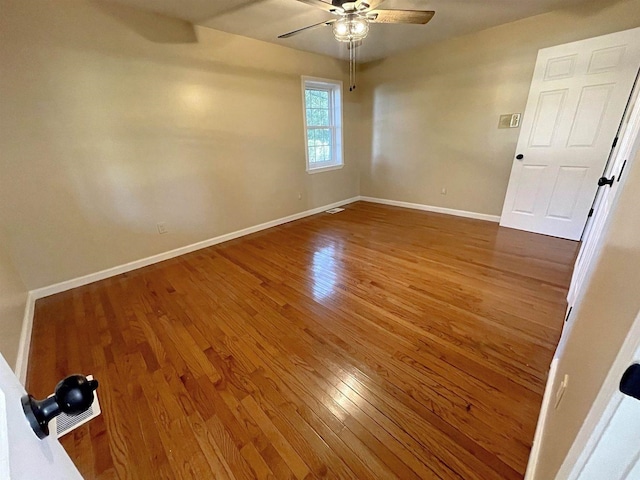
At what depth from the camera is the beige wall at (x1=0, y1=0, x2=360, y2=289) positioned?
2168mm

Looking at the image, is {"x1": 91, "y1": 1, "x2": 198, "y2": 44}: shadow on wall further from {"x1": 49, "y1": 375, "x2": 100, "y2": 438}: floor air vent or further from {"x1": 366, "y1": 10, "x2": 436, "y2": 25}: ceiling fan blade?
{"x1": 49, "y1": 375, "x2": 100, "y2": 438}: floor air vent

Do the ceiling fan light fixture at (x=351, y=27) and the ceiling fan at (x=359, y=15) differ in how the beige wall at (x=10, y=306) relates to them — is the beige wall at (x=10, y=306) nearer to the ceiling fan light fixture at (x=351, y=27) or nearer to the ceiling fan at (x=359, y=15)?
the ceiling fan at (x=359, y=15)

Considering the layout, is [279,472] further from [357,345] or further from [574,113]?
[574,113]

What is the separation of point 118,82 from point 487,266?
3930 millimetres

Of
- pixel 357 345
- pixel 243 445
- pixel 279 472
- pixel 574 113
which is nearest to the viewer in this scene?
pixel 279 472

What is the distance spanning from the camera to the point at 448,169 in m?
4.20

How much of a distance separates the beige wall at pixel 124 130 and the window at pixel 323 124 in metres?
0.51

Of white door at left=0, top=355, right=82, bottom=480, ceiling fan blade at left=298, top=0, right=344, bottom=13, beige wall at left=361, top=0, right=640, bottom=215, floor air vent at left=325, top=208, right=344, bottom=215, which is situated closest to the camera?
white door at left=0, top=355, right=82, bottom=480

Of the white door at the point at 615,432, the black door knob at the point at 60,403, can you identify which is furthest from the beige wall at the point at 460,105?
the black door knob at the point at 60,403

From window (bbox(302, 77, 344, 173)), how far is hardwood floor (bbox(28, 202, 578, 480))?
2313 mm

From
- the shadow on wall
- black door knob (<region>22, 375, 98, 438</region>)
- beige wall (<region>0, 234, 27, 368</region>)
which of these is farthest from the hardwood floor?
the shadow on wall

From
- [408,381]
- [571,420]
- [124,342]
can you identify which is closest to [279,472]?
[408,381]

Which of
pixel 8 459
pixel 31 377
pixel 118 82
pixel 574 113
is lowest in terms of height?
pixel 31 377

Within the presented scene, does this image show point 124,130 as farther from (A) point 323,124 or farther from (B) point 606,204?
(B) point 606,204
